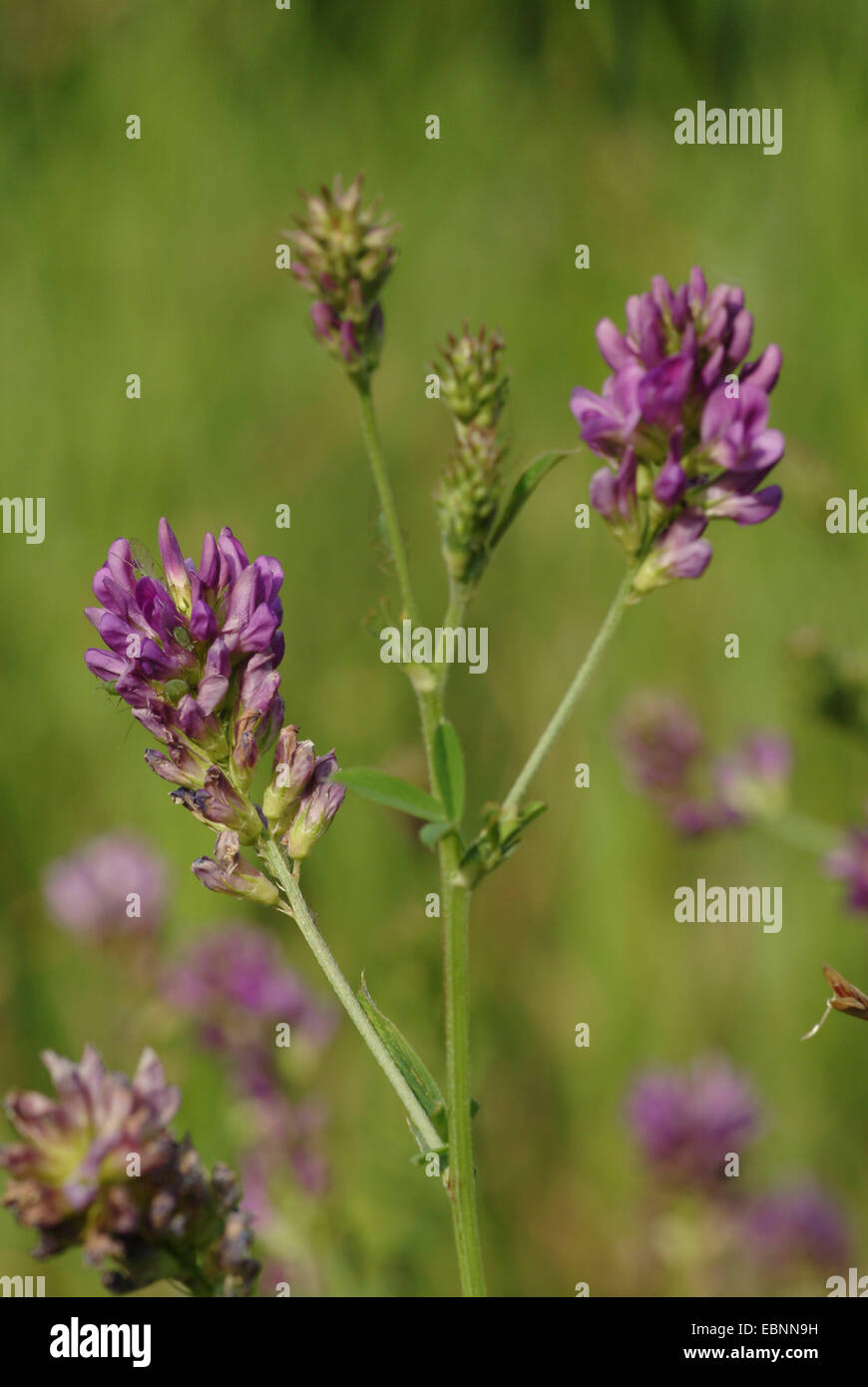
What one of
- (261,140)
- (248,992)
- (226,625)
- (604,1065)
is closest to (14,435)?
(261,140)

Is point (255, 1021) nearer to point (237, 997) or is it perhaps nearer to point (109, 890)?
point (237, 997)

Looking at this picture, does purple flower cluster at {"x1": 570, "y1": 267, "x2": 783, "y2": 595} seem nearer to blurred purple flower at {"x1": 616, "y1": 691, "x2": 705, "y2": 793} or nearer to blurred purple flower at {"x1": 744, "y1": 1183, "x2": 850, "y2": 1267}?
blurred purple flower at {"x1": 616, "y1": 691, "x2": 705, "y2": 793}

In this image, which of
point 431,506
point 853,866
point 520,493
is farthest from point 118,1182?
point 431,506

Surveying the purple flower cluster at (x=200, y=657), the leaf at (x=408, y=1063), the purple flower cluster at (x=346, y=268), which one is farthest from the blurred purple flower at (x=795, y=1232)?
the purple flower cluster at (x=346, y=268)

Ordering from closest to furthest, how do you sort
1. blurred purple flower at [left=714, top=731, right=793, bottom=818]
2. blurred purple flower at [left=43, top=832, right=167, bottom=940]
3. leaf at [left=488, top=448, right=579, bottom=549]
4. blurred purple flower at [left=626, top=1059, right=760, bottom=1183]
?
1. leaf at [left=488, top=448, right=579, bottom=549]
2. blurred purple flower at [left=714, top=731, right=793, bottom=818]
3. blurred purple flower at [left=626, top=1059, right=760, bottom=1183]
4. blurred purple flower at [left=43, top=832, right=167, bottom=940]

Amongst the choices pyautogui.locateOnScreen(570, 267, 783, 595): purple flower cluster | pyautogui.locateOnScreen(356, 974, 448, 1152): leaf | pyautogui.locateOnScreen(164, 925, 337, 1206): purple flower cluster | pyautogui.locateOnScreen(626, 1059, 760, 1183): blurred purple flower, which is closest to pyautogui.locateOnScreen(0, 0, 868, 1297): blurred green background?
pyautogui.locateOnScreen(164, 925, 337, 1206): purple flower cluster
